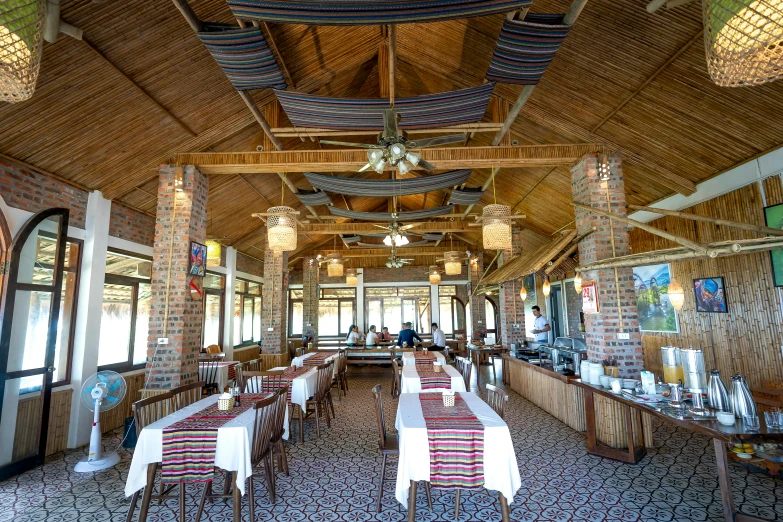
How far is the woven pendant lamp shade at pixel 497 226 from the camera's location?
19.1 ft

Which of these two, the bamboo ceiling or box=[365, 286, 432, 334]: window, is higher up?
the bamboo ceiling

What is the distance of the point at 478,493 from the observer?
3.74 meters

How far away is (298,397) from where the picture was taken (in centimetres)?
532

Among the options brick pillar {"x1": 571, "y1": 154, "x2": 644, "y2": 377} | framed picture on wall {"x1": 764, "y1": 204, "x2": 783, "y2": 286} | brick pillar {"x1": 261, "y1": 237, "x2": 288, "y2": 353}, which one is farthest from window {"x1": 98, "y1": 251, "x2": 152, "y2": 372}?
framed picture on wall {"x1": 764, "y1": 204, "x2": 783, "y2": 286}

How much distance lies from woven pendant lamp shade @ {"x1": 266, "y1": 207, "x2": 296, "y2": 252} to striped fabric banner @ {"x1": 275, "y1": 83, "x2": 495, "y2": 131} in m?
1.34

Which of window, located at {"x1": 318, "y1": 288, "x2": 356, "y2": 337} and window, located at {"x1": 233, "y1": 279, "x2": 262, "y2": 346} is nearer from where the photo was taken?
window, located at {"x1": 233, "y1": 279, "x2": 262, "y2": 346}

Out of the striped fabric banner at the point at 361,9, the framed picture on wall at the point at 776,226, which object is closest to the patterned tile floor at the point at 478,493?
the framed picture on wall at the point at 776,226

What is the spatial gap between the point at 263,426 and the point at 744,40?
13.7ft

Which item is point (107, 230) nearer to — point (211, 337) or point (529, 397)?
point (211, 337)

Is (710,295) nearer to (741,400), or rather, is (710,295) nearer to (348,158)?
(741,400)

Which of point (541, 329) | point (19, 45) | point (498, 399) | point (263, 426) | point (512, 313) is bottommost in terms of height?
point (263, 426)

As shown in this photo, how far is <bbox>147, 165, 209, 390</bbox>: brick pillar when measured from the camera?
532cm

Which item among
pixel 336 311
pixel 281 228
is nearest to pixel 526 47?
pixel 281 228

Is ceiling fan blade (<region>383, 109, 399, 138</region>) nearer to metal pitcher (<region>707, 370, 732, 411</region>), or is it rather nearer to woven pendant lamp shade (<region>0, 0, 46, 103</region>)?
woven pendant lamp shade (<region>0, 0, 46, 103</region>)
